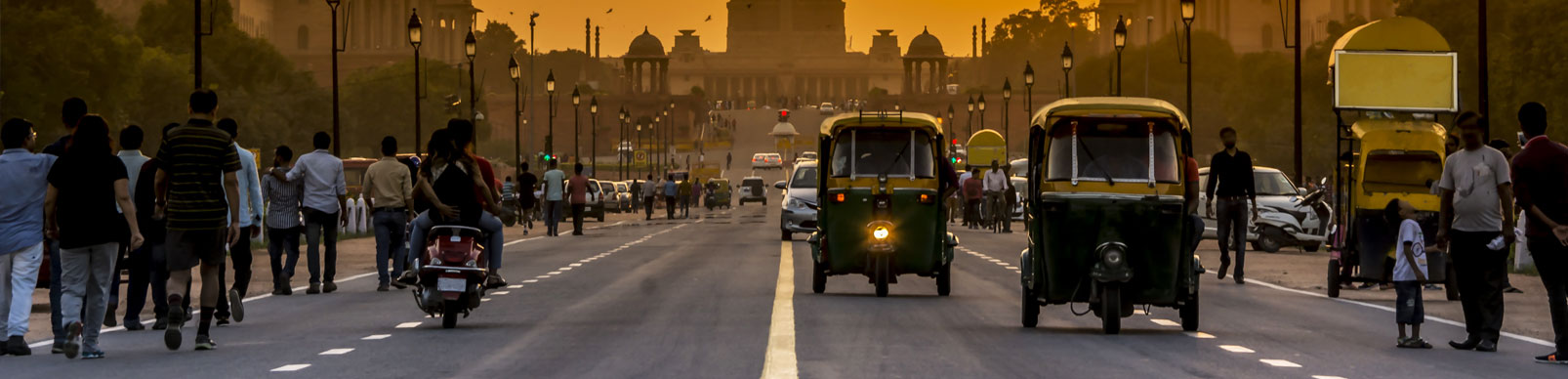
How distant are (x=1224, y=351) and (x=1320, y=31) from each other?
149m

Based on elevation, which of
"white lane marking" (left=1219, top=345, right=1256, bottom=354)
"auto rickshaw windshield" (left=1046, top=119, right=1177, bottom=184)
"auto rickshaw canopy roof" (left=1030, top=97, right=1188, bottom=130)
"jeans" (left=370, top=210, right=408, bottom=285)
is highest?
"auto rickshaw canopy roof" (left=1030, top=97, right=1188, bottom=130)

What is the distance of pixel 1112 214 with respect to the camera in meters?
15.1

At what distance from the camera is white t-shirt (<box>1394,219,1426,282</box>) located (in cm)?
1426

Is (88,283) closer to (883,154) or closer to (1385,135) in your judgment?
(883,154)

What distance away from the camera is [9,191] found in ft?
44.4

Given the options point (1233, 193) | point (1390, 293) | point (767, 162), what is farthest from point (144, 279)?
point (767, 162)

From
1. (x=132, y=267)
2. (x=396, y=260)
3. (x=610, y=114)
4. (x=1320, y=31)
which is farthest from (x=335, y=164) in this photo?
(x=610, y=114)

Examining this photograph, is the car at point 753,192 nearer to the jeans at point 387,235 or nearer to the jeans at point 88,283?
the jeans at point 387,235

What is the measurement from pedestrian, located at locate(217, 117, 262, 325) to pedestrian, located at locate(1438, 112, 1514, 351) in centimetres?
779

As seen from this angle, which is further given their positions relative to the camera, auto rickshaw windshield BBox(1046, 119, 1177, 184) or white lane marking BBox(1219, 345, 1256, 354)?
auto rickshaw windshield BBox(1046, 119, 1177, 184)

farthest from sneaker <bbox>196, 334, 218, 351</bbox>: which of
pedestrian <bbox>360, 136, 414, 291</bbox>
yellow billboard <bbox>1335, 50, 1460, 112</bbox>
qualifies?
yellow billboard <bbox>1335, 50, 1460, 112</bbox>

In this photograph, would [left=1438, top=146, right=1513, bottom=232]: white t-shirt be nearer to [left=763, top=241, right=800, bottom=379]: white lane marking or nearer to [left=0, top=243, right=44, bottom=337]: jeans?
[left=763, top=241, right=800, bottom=379]: white lane marking

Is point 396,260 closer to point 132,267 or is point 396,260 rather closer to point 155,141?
point 132,267

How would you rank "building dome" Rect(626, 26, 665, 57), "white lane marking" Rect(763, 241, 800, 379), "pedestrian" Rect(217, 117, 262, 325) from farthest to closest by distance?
"building dome" Rect(626, 26, 665, 57)
"pedestrian" Rect(217, 117, 262, 325)
"white lane marking" Rect(763, 241, 800, 379)
